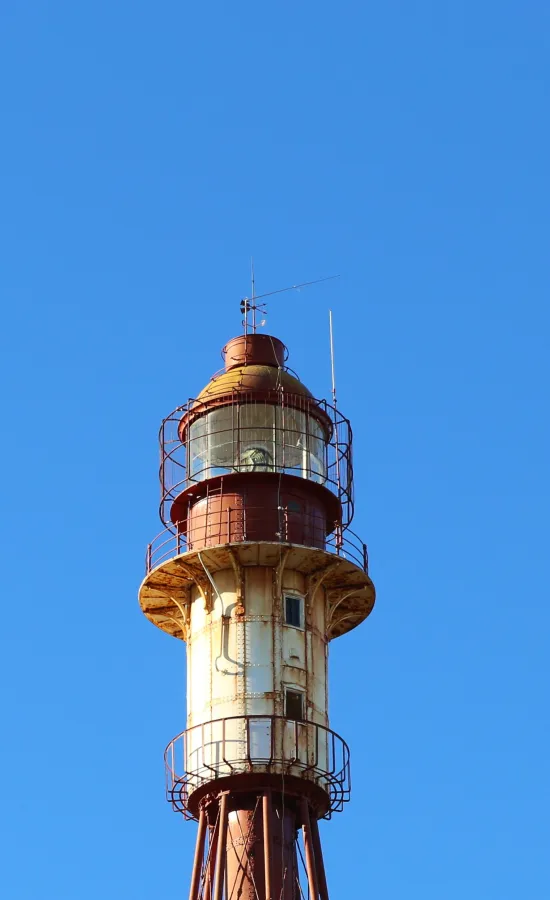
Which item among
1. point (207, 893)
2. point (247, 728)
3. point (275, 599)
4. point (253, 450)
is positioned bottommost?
point (207, 893)

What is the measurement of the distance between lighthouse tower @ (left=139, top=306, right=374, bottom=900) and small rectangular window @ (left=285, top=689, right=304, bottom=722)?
4 cm

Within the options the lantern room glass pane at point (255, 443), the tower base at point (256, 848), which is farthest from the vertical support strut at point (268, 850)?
the lantern room glass pane at point (255, 443)

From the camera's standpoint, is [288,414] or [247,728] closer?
[247,728]

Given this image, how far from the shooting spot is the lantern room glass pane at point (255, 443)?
6644 centimetres

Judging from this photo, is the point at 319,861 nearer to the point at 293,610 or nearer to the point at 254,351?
the point at 293,610

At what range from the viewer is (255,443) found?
66.8 meters

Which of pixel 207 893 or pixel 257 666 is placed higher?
pixel 257 666

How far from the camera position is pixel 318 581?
212 feet

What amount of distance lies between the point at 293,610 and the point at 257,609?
1107mm

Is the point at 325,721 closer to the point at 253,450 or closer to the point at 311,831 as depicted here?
the point at 311,831

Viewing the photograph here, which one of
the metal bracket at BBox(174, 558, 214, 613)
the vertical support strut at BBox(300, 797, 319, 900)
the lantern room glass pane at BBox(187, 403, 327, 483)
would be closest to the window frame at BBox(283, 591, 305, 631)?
the metal bracket at BBox(174, 558, 214, 613)

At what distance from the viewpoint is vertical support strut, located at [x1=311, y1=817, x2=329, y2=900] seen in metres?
60.7

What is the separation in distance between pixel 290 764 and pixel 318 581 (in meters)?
5.95

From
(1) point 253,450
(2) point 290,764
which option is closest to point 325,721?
(2) point 290,764
